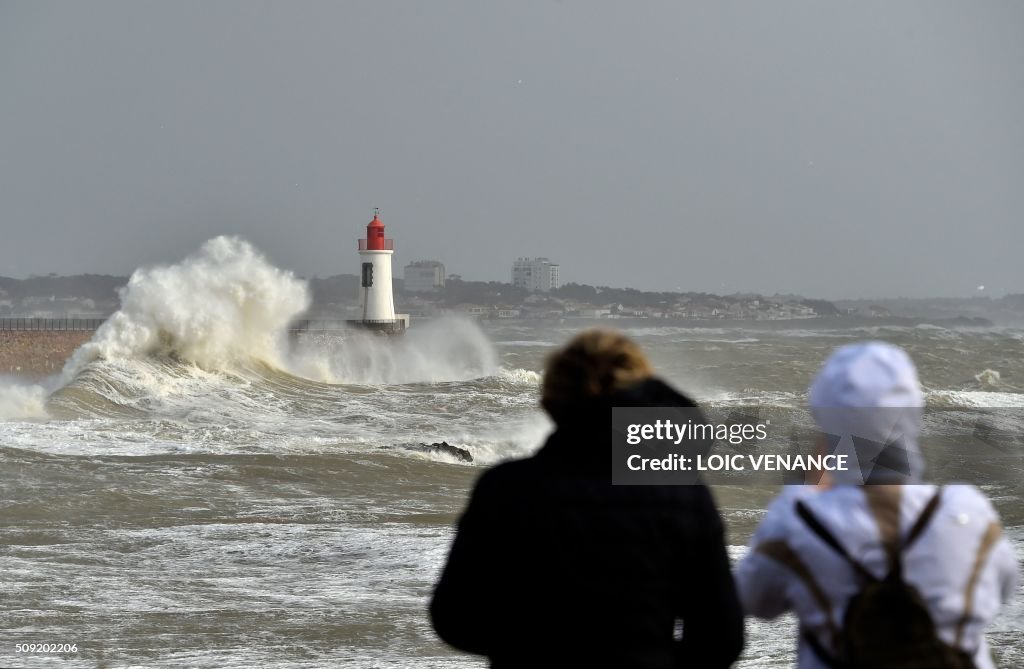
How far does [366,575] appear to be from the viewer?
884 centimetres

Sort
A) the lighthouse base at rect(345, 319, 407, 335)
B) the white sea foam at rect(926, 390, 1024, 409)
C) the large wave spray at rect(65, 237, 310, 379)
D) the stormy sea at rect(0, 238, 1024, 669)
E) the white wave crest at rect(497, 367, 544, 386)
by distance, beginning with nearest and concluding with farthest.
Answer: the stormy sea at rect(0, 238, 1024, 669) < the white sea foam at rect(926, 390, 1024, 409) < the large wave spray at rect(65, 237, 310, 379) < the white wave crest at rect(497, 367, 544, 386) < the lighthouse base at rect(345, 319, 407, 335)

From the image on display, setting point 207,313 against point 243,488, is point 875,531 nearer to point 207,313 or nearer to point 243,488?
point 243,488

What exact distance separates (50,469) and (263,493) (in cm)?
278

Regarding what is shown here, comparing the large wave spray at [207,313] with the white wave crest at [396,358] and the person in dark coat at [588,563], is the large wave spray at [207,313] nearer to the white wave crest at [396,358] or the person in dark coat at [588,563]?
the white wave crest at [396,358]

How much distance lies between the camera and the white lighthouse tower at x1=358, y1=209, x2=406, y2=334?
38.1 meters

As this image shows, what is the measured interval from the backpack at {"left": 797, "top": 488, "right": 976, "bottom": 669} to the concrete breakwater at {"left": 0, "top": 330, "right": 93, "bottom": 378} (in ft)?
111

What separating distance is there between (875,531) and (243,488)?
38.9 feet

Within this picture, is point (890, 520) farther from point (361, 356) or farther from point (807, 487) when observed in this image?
point (361, 356)

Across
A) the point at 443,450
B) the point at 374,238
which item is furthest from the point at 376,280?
the point at 443,450

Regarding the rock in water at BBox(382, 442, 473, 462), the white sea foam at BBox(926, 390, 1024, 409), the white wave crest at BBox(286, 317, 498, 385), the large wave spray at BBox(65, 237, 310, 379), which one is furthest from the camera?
the white wave crest at BBox(286, 317, 498, 385)

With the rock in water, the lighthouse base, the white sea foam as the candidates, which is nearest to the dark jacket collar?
the rock in water

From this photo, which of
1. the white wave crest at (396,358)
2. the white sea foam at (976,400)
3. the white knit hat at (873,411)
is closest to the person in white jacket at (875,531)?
the white knit hat at (873,411)

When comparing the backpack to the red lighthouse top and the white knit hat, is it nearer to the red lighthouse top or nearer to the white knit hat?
the white knit hat

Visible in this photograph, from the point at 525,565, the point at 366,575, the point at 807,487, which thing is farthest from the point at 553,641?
the point at 366,575
